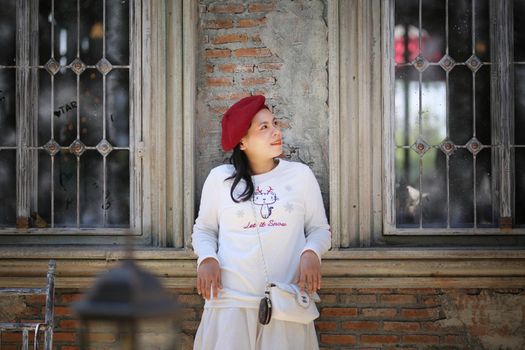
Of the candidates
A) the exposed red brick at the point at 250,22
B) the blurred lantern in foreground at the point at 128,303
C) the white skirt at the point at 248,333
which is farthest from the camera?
the exposed red brick at the point at 250,22

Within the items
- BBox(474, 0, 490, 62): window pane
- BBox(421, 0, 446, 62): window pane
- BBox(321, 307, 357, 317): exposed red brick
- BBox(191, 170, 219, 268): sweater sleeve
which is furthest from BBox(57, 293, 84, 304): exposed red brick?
BBox(474, 0, 490, 62): window pane

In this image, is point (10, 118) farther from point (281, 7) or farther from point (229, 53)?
point (281, 7)

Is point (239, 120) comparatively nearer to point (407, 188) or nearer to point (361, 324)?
point (407, 188)

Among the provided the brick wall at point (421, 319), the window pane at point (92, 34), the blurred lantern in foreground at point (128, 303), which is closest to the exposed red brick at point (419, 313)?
the brick wall at point (421, 319)

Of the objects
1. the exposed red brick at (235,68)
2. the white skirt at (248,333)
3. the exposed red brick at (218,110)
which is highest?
the exposed red brick at (235,68)

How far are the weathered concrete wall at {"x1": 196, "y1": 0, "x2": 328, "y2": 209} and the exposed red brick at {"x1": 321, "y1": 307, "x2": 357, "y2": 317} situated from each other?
68 cm

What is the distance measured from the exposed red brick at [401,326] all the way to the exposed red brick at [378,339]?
0.05m

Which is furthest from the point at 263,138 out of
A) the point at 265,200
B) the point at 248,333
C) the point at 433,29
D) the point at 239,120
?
the point at 433,29

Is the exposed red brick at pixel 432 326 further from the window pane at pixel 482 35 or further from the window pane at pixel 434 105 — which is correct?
the window pane at pixel 482 35

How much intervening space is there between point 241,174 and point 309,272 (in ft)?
2.13

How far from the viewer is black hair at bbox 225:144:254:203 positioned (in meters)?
3.73

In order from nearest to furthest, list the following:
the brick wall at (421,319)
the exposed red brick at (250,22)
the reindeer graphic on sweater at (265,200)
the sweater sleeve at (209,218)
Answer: the reindeer graphic on sweater at (265,200), the sweater sleeve at (209,218), the brick wall at (421,319), the exposed red brick at (250,22)

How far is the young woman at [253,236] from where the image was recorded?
3600mm

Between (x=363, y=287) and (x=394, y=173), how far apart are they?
0.76 m
